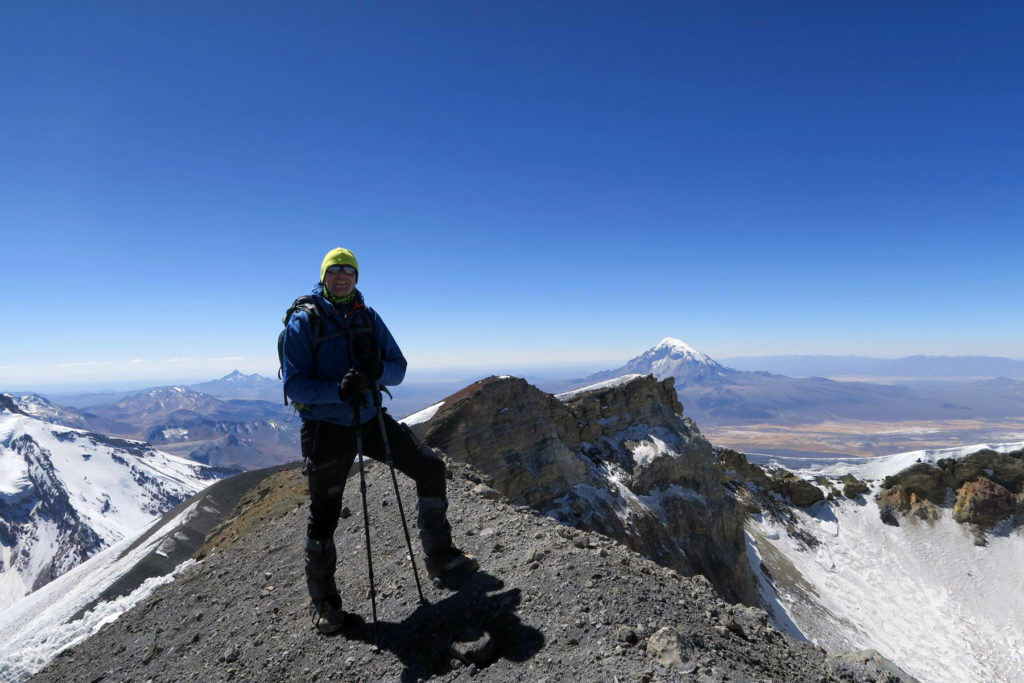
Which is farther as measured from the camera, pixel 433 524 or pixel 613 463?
pixel 613 463

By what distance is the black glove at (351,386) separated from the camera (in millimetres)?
5470

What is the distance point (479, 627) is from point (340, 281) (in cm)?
438

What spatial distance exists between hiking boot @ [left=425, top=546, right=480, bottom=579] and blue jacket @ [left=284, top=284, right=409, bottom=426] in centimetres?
Result: 210

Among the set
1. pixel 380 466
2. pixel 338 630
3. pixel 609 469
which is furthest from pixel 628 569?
pixel 609 469

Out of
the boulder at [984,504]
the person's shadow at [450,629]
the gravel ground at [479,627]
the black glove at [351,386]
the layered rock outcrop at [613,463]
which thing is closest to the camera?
the gravel ground at [479,627]

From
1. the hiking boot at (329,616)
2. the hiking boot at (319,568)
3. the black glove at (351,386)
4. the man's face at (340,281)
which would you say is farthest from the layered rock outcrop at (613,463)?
the man's face at (340,281)

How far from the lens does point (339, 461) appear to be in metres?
5.93

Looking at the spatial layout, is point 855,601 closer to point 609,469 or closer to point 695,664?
point 609,469

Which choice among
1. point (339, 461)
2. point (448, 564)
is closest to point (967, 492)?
point (448, 564)

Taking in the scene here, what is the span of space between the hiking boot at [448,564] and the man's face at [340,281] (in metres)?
3.67

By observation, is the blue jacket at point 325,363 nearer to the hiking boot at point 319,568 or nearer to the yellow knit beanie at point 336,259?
the yellow knit beanie at point 336,259

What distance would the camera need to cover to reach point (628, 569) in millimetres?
6590

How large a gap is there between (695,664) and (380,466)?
9.53m

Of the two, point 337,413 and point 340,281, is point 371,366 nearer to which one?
point 337,413
